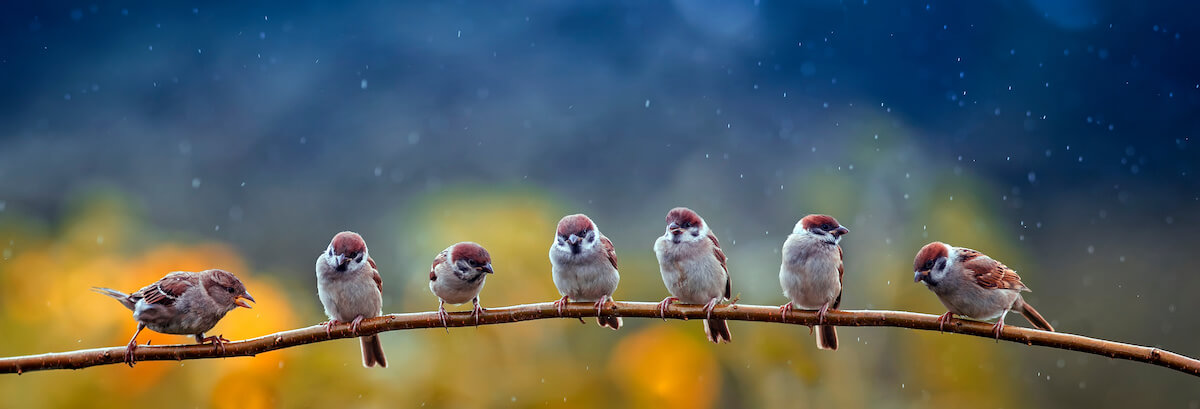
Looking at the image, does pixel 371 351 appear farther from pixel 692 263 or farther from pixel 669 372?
pixel 669 372

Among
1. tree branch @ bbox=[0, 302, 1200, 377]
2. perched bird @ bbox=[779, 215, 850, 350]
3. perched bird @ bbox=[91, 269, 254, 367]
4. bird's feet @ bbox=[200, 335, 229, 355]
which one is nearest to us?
tree branch @ bbox=[0, 302, 1200, 377]

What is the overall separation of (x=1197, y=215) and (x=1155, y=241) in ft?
1.33

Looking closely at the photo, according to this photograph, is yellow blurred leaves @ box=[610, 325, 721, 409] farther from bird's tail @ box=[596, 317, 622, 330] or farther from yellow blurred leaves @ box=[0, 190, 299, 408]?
bird's tail @ box=[596, 317, 622, 330]

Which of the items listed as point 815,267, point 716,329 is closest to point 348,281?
point 716,329

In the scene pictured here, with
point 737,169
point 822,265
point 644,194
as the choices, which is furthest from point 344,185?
point 822,265

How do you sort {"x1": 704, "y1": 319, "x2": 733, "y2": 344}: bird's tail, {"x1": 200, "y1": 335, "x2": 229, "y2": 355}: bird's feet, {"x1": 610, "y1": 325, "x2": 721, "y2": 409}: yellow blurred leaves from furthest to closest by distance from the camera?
{"x1": 610, "y1": 325, "x2": 721, "y2": 409}: yellow blurred leaves
{"x1": 704, "y1": 319, "x2": 733, "y2": 344}: bird's tail
{"x1": 200, "y1": 335, "x2": 229, "y2": 355}: bird's feet

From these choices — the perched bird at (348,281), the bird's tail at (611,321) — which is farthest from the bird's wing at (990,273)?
the perched bird at (348,281)

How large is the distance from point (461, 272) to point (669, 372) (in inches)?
172

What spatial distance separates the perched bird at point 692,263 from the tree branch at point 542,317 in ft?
2.26

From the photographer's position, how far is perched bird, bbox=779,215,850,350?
315cm

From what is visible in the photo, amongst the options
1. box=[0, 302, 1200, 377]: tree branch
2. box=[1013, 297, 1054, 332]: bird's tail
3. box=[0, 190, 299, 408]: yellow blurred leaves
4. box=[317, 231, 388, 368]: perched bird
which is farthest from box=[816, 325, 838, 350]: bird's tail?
box=[0, 190, 299, 408]: yellow blurred leaves

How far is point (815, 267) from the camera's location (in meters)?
3.16

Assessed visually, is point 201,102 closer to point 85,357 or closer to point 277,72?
point 277,72

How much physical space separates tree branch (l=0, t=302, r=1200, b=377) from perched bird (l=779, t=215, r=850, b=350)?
2.54 ft
